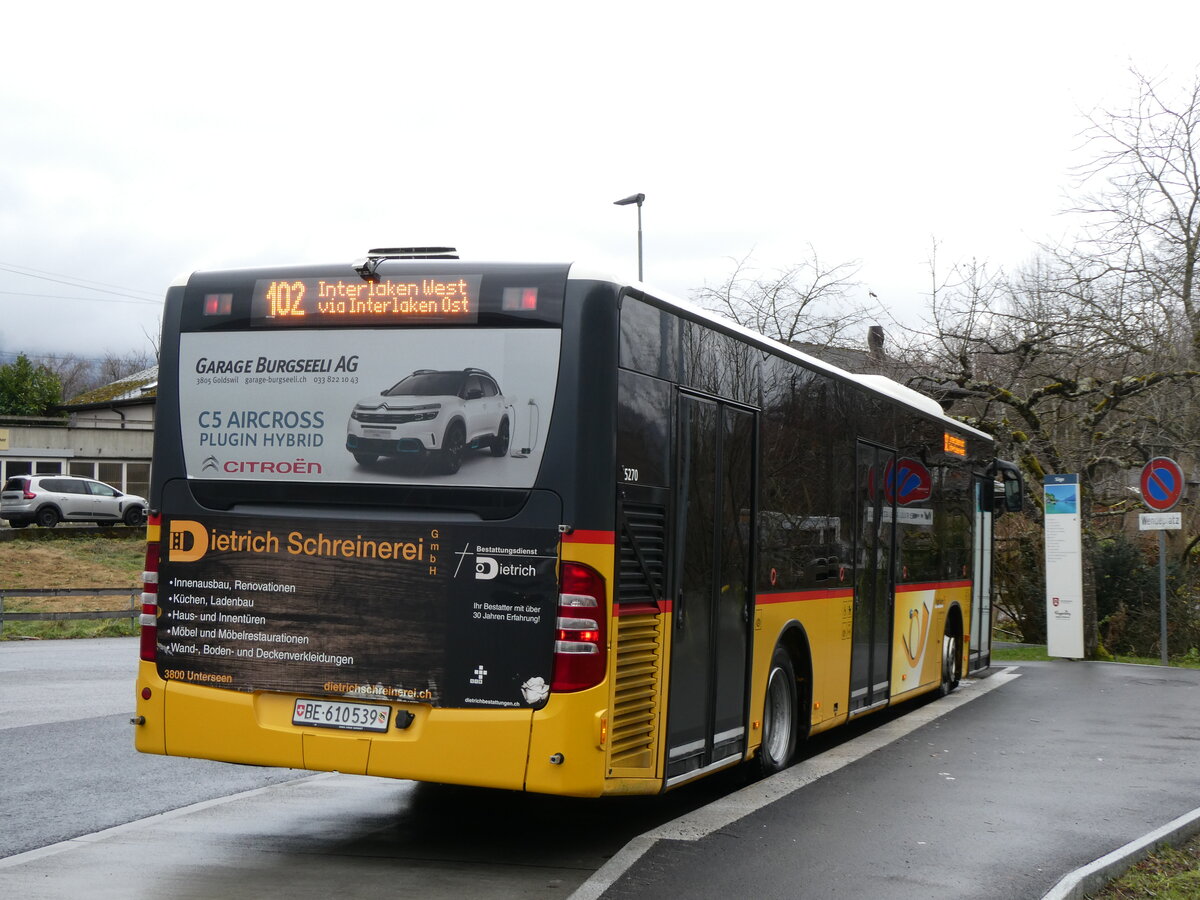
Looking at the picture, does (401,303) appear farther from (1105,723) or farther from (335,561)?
(1105,723)

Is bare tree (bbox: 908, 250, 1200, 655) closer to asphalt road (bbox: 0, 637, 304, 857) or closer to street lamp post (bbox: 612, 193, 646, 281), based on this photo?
street lamp post (bbox: 612, 193, 646, 281)

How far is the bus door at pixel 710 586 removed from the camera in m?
7.66

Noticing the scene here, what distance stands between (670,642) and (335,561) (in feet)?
6.01

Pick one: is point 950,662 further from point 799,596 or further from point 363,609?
point 363,609

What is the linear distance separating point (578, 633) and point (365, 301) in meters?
2.06

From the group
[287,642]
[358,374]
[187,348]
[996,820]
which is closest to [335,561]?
[287,642]

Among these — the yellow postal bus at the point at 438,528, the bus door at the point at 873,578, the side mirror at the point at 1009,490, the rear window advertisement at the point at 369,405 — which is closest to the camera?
the yellow postal bus at the point at 438,528

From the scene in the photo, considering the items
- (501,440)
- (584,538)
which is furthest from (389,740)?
(501,440)

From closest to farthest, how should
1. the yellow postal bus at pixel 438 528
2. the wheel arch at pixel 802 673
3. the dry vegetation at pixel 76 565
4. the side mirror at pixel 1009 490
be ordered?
the yellow postal bus at pixel 438 528 → the wheel arch at pixel 802 673 → the side mirror at pixel 1009 490 → the dry vegetation at pixel 76 565

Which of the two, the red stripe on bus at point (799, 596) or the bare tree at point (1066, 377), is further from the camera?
the bare tree at point (1066, 377)

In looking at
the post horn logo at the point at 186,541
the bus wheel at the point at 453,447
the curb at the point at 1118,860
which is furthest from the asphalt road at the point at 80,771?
the curb at the point at 1118,860

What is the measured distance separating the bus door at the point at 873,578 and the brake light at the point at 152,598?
5.94m

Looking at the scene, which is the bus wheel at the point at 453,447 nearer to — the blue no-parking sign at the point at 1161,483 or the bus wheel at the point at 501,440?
the bus wheel at the point at 501,440

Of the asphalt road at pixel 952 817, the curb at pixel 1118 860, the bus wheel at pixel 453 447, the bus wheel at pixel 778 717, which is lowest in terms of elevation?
the asphalt road at pixel 952 817
